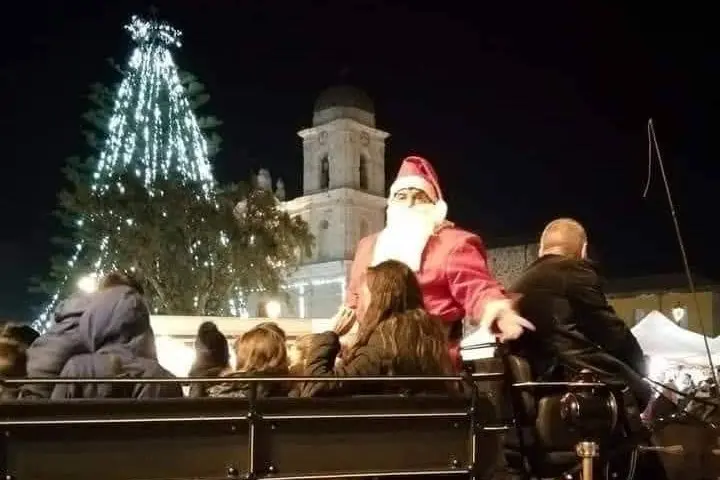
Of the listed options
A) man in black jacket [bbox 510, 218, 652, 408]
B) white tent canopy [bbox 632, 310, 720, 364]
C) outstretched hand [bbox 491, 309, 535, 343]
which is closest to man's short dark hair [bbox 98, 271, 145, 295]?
outstretched hand [bbox 491, 309, 535, 343]

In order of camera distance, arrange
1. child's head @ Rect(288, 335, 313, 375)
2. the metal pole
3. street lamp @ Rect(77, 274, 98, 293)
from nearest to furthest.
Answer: the metal pole < street lamp @ Rect(77, 274, 98, 293) < child's head @ Rect(288, 335, 313, 375)

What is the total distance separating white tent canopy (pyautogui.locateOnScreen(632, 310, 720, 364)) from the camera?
18.0m

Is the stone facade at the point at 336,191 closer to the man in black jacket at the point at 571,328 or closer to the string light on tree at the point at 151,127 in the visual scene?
the string light on tree at the point at 151,127

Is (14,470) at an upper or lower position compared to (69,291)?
lower

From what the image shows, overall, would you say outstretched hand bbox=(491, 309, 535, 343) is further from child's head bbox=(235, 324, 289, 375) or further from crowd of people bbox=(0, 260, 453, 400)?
child's head bbox=(235, 324, 289, 375)

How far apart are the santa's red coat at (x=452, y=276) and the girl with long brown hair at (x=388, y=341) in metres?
0.28

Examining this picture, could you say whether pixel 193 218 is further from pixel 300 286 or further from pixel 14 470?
pixel 300 286

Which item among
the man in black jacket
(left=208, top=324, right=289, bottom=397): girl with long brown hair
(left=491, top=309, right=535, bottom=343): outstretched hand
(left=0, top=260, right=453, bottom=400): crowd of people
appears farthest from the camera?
(left=208, top=324, right=289, bottom=397): girl with long brown hair

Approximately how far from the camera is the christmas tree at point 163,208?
30.3 meters

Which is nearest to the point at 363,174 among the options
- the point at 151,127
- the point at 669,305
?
the point at 669,305

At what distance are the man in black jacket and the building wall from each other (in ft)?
136

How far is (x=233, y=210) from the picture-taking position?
105ft

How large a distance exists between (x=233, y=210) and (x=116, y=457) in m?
28.8

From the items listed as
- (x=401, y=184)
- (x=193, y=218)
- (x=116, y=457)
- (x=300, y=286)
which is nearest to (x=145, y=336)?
(x=116, y=457)
